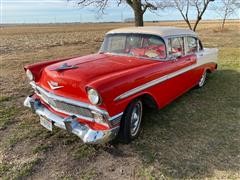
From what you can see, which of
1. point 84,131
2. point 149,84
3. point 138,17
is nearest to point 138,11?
point 138,17

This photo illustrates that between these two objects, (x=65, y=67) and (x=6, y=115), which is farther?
(x=6, y=115)

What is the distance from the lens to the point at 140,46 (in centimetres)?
496

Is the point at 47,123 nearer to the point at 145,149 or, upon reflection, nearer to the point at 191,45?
the point at 145,149

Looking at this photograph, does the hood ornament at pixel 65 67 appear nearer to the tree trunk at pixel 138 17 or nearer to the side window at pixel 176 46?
the side window at pixel 176 46

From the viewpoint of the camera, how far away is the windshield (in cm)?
486

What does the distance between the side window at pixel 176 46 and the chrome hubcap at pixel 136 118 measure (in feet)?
4.20

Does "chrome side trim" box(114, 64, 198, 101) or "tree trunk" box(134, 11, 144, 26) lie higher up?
"tree trunk" box(134, 11, 144, 26)

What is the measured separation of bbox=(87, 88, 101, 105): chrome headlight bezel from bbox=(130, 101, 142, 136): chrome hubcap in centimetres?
74

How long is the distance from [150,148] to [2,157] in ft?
6.64

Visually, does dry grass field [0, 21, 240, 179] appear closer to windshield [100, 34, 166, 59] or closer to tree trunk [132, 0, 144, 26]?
windshield [100, 34, 166, 59]

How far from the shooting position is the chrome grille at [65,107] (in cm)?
367

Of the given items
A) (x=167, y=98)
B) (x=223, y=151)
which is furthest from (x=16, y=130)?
(x=223, y=151)

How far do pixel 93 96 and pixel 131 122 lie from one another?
31.5 inches

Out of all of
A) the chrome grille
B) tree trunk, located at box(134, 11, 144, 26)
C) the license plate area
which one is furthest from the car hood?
tree trunk, located at box(134, 11, 144, 26)
